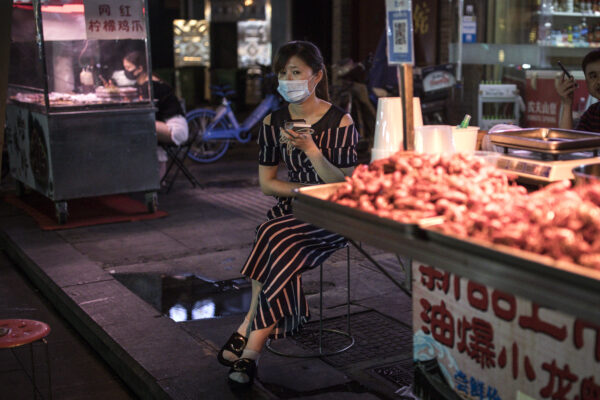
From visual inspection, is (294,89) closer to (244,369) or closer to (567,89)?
(244,369)

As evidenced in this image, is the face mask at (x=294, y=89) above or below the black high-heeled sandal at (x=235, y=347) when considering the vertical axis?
above

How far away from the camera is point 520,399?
9.02 ft

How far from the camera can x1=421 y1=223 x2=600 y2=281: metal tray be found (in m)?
2.06

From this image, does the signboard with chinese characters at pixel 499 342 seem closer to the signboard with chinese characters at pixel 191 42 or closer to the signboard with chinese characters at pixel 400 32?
the signboard with chinese characters at pixel 400 32

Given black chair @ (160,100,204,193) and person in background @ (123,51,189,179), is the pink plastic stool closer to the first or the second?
person in background @ (123,51,189,179)

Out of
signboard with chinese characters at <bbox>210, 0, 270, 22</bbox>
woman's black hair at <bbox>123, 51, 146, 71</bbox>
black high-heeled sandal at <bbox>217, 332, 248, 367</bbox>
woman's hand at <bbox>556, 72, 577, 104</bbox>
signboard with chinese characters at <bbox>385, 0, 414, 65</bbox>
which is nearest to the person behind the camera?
signboard with chinese characters at <bbox>385, 0, 414, 65</bbox>

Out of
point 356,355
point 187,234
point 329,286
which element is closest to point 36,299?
point 187,234

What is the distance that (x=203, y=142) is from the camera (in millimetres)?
11906

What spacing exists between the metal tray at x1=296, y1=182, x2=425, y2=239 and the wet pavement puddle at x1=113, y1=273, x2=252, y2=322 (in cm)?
221

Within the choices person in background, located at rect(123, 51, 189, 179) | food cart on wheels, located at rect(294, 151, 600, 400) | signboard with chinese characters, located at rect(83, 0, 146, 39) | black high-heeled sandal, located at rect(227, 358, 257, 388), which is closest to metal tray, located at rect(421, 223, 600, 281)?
food cart on wheels, located at rect(294, 151, 600, 400)

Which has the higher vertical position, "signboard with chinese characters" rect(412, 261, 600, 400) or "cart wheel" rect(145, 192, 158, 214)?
"signboard with chinese characters" rect(412, 261, 600, 400)

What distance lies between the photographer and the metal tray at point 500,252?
2.06 meters

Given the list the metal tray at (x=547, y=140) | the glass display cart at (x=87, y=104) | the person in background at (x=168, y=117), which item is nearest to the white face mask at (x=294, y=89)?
the metal tray at (x=547, y=140)

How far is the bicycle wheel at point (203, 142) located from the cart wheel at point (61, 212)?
4.10 m
